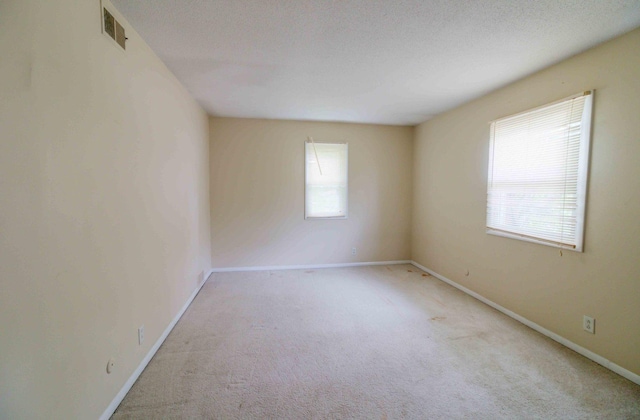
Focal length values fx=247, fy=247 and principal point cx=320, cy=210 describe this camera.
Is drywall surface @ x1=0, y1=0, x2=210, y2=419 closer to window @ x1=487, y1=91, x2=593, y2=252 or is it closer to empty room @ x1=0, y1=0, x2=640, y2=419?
empty room @ x1=0, y1=0, x2=640, y2=419

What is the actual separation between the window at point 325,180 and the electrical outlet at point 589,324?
305 centimetres

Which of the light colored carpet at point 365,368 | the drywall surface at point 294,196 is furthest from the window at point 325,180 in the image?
the light colored carpet at point 365,368

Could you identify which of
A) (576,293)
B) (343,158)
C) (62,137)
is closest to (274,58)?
(62,137)

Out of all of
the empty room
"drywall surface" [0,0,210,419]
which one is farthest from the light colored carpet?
"drywall surface" [0,0,210,419]

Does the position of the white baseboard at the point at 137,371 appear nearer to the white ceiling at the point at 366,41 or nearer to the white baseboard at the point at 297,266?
the white baseboard at the point at 297,266

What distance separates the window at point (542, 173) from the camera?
2059 millimetres

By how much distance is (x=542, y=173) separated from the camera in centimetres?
234

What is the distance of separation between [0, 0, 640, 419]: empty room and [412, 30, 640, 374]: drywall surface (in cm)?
2

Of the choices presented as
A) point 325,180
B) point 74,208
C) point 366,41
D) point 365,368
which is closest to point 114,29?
point 74,208

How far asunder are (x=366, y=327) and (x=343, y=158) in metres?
2.80

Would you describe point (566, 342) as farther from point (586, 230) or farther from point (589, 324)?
point (586, 230)

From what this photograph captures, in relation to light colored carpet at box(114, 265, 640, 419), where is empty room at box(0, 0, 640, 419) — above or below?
above

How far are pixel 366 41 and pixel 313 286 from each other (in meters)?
2.94

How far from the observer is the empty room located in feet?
3.67
